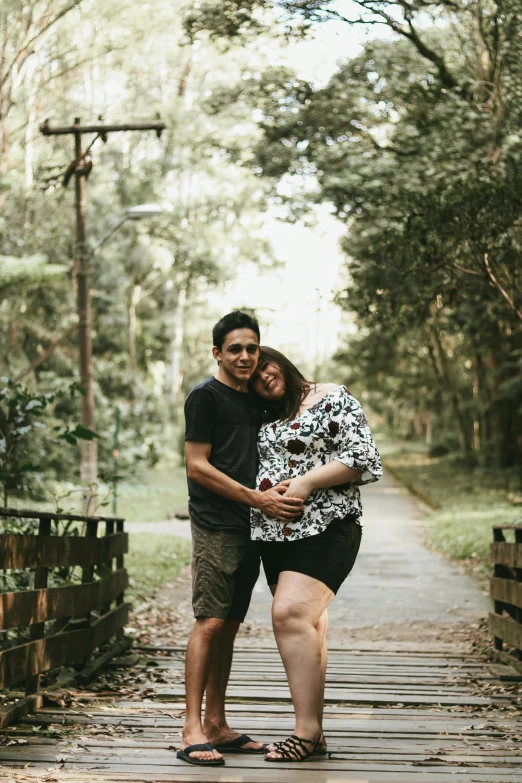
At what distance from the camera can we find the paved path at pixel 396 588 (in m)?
10.8

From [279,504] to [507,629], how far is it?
369 centimetres

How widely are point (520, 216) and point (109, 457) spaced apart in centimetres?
1799

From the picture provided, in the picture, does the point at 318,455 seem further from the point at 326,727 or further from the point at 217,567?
→ the point at 326,727

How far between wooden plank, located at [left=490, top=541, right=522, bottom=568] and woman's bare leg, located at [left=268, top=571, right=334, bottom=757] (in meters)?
2.88

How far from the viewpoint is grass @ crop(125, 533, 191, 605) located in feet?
39.4

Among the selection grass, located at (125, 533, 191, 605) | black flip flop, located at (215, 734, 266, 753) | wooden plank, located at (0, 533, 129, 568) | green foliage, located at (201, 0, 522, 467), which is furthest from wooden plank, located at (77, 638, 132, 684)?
green foliage, located at (201, 0, 522, 467)

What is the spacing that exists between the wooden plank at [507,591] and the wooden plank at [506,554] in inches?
5.3

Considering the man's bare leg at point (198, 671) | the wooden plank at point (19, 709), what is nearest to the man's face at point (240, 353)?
the man's bare leg at point (198, 671)

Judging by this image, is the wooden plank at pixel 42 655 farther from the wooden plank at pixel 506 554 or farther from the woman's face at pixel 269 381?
the wooden plank at pixel 506 554

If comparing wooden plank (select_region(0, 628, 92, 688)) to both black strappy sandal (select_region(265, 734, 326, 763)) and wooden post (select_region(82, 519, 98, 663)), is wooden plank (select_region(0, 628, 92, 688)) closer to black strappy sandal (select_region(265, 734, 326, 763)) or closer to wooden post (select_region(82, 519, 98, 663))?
wooden post (select_region(82, 519, 98, 663))

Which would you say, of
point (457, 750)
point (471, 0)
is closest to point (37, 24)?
point (471, 0)

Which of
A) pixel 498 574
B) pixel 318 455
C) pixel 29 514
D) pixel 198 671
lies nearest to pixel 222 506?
pixel 318 455

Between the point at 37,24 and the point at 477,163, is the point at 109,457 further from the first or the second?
the point at 477,163

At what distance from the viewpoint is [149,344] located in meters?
37.6
